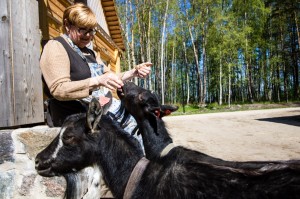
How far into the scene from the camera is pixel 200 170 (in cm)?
204

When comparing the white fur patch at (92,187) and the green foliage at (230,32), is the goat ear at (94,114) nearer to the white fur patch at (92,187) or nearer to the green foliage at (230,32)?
the white fur patch at (92,187)

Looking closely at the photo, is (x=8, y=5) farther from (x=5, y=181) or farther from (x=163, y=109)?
(x=163, y=109)

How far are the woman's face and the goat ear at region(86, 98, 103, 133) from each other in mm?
906

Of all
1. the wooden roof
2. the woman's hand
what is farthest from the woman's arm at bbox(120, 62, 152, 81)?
the wooden roof

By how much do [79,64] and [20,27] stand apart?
125 centimetres

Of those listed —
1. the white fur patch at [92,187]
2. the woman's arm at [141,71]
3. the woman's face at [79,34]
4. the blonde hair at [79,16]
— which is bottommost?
the white fur patch at [92,187]

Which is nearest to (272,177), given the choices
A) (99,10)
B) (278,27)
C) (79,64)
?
(79,64)

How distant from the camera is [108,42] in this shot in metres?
12.2

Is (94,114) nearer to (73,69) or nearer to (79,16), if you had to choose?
(73,69)

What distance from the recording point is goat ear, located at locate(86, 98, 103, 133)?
2.09 metres

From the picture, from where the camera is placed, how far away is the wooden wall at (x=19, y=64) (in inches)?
126

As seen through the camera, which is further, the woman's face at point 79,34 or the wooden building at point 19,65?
the wooden building at point 19,65

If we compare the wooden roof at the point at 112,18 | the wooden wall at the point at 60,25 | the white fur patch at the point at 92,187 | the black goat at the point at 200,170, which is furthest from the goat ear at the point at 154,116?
the wooden roof at the point at 112,18

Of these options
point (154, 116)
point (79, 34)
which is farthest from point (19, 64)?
point (154, 116)
